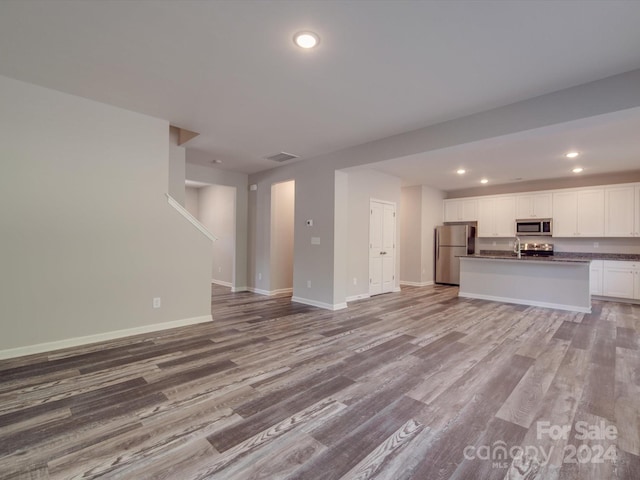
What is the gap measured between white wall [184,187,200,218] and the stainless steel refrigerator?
688 cm

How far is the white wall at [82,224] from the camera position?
287 cm

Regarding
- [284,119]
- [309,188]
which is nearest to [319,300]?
[309,188]

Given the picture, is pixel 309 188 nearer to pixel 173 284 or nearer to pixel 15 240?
pixel 173 284

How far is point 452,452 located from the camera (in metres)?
1.64

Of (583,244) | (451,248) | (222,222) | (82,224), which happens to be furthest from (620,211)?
(82,224)

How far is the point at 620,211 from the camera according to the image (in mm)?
6008

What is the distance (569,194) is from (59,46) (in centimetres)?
886

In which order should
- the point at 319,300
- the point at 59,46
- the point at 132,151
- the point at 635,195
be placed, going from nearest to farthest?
the point at 59,46 → the point at 132,151 → the point at 319,300 → the point at 635,195

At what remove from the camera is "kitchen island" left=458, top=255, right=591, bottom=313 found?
16.6 feet

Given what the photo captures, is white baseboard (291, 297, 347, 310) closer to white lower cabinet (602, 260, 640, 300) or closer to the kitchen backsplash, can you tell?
the kitchen backsplash

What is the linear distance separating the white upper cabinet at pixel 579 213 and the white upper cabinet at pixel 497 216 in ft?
2.82

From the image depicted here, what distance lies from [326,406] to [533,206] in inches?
294

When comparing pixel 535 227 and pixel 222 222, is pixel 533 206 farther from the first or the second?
pixel 222 222

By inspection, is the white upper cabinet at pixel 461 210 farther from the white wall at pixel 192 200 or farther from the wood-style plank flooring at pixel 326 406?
the white wall at pixel 192 200
